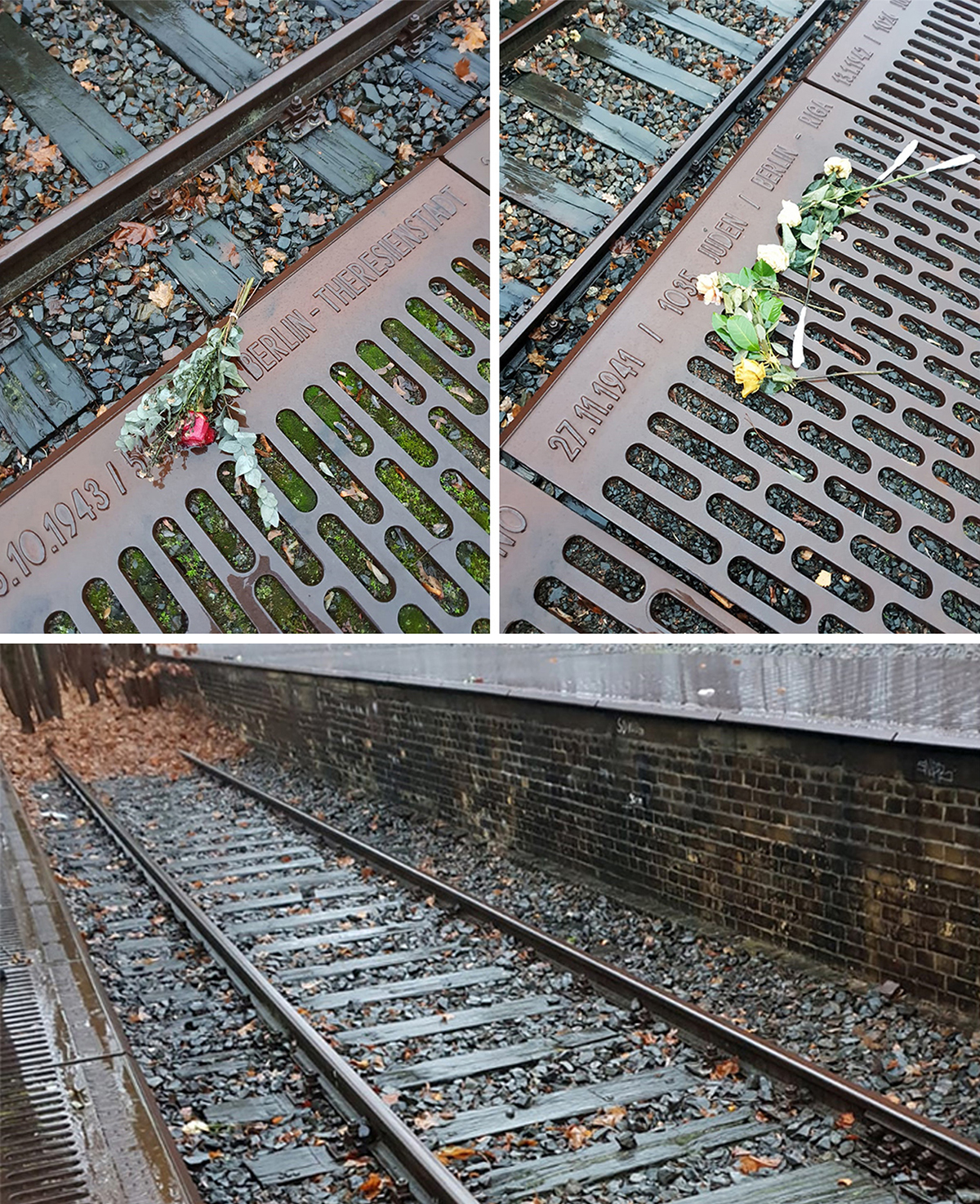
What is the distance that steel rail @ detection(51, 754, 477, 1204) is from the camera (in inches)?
127

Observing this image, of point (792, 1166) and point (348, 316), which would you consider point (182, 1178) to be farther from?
point (348, 316)

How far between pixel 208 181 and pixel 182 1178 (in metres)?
3.24

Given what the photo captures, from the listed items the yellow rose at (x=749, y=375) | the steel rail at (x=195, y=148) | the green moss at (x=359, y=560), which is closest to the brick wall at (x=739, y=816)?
the yellow rose at (x=749, y=375)

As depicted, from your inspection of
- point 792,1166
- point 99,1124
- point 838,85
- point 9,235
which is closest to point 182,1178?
point 99,1124

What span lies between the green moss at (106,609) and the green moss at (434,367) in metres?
1.31

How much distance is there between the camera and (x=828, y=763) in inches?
168

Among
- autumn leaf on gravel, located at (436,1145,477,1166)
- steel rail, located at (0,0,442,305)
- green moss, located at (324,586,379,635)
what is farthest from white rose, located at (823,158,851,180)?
autumn leaf on gravel, located at (436,1145,477,1166)

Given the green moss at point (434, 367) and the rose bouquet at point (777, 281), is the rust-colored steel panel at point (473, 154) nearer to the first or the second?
the green moss at point (434, 367)

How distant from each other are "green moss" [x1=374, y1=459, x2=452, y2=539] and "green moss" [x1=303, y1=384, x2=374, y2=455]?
3.5 inches

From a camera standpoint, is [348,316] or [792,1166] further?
[348,316]

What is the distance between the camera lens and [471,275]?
393 centimetres

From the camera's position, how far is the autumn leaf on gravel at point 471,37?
4184mm

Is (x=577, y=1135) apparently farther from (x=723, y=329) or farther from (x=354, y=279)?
(x=354, y=279)

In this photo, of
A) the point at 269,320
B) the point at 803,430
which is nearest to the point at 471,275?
the point at 269,320
